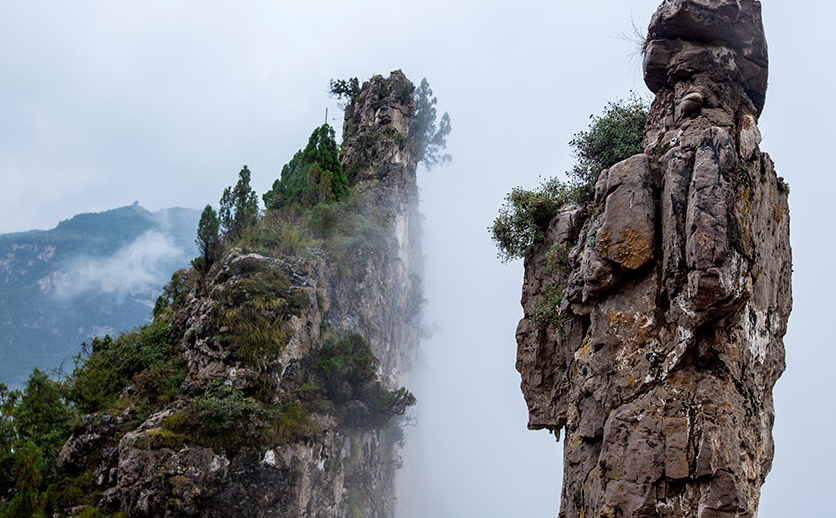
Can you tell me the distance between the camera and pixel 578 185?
16125mm

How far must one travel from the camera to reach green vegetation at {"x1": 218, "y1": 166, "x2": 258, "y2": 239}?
32875mm

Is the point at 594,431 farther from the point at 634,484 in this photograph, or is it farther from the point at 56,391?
the point at 56,391

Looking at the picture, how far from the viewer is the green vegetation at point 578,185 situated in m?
15.7

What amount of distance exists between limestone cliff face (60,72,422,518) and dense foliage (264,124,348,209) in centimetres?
285

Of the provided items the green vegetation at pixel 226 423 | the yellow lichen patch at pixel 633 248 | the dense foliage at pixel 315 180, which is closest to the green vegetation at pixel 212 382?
the green vegetation at pixel 226 423

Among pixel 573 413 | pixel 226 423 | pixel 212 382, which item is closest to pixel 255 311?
pixel 212 382

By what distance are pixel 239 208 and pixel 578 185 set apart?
2243 centimetres

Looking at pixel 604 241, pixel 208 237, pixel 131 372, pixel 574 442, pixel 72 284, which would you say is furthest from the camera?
pixel 72 284

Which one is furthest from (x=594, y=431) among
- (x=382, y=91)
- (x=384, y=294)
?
(x=382, y=91)

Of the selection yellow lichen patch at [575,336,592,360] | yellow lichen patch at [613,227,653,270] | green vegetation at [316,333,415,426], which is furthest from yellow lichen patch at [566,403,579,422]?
green vegetation at [316,333,415,426]

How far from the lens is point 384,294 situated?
1655 inches

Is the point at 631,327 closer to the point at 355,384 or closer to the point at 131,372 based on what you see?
the point at 355,384

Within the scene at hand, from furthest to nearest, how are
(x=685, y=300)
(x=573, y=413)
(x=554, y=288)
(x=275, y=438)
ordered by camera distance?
(x=275, y=438), (x=554, y=288), (x=573, y=413), (x=685, y=300)

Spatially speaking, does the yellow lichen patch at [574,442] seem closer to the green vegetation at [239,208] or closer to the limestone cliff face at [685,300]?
the limestone cliff face at [685,300]
